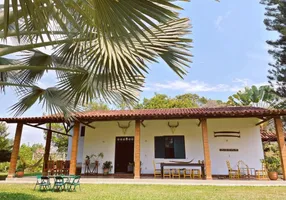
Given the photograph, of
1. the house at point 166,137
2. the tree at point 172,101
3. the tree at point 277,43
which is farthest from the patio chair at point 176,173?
the tree at point 172,101

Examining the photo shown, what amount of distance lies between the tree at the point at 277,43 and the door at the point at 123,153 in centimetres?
1316

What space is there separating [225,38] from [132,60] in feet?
46.5

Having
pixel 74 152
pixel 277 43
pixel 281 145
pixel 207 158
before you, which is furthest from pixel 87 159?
pixel 277 43

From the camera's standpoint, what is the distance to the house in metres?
11.6

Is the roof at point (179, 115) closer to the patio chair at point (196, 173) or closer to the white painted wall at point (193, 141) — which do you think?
the white painted wall at point (193, 141)

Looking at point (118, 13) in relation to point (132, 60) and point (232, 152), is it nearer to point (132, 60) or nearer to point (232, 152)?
point (132, 60)

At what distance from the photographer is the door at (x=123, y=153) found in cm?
1410

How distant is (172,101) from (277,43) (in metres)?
14.4

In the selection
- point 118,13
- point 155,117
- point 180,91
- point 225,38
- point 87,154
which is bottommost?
point 87,154

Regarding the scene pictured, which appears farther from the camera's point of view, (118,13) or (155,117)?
(155,117)

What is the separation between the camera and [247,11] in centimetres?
1379

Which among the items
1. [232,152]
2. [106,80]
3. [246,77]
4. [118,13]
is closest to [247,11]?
[232,152]

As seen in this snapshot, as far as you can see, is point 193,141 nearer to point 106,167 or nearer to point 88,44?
point 106,167

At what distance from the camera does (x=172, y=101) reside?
1183 inches
